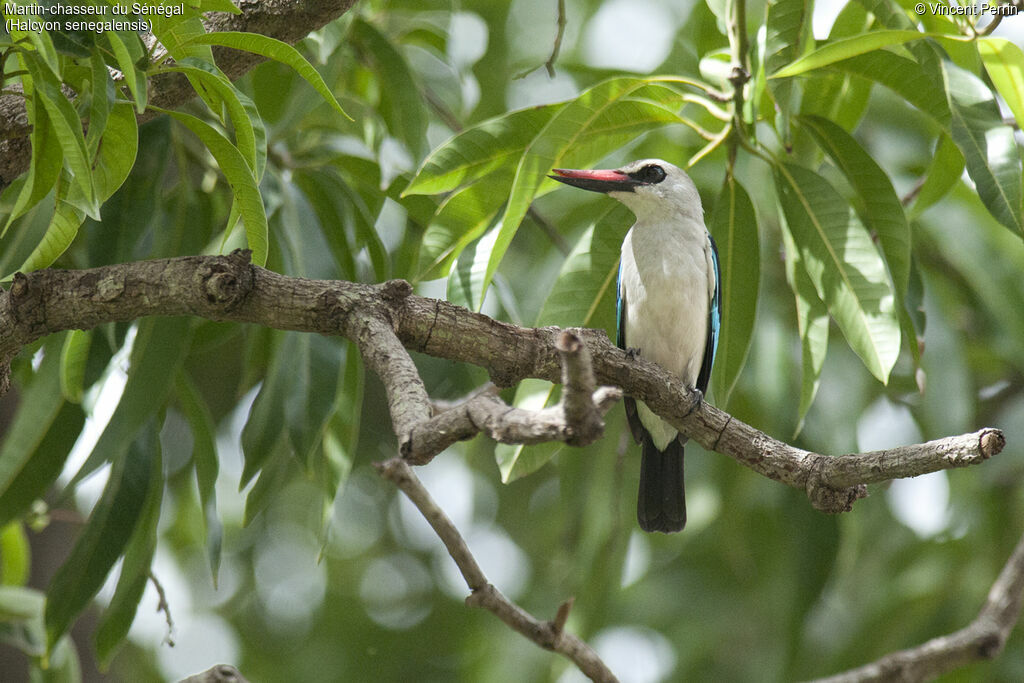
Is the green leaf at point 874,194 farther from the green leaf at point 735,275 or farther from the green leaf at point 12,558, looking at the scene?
the green leaf at point 12,558

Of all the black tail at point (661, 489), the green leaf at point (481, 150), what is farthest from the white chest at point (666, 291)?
the green leaf at point (481, 150)

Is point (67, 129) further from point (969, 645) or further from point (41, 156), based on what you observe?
point (969, 645)

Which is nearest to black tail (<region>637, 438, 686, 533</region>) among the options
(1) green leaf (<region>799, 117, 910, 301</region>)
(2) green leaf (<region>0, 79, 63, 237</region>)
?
(1) green leaf (<region>799, 117, 910, 301</region>)

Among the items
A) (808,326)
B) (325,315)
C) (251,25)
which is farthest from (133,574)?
(808,326)

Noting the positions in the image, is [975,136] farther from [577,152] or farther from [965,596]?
[965,596]

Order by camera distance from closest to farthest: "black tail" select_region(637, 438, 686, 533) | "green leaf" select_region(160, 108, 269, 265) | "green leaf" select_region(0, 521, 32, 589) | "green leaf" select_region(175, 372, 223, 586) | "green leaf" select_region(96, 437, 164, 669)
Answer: "green leaf" select_region(160, 108, 269, 265)
"green leaf" select_region(96, 437, 164, 669)
"green leaf" select_region(175, 372, 223, 586)
"black tail" select_region(637, 438, 686, 533)
"green leaf" select_region(0, 521, 32, 589)

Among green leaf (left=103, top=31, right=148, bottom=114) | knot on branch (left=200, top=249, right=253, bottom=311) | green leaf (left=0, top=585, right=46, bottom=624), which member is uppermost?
green leaf (left=103, top=31, right=148, bottom=114)

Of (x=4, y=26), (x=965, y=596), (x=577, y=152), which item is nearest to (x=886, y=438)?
(x=965, y=596)

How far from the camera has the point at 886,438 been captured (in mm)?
5258

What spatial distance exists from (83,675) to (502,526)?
9.50 feet

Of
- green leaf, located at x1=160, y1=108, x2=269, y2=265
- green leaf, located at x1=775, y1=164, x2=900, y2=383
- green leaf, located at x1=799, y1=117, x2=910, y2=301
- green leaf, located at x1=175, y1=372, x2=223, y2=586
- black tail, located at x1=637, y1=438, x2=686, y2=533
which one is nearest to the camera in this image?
green leaf, located at x1=160, y1=108, x2=269, y2=265

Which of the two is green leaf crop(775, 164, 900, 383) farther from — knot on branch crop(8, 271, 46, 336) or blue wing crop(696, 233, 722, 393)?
knot on branch crop(8, 271, 46, 336)

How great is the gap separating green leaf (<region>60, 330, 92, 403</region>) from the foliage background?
1.3 inches

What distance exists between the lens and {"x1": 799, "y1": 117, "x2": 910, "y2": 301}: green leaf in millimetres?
2682
